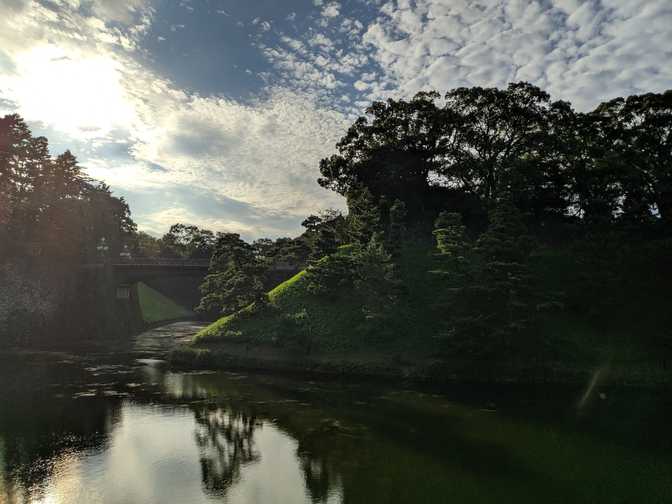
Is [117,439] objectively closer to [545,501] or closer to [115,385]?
[115,385]

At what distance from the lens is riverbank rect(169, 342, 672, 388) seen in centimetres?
3438

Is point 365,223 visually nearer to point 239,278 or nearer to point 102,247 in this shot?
point 239,278

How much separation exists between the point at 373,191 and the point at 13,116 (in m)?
63.6

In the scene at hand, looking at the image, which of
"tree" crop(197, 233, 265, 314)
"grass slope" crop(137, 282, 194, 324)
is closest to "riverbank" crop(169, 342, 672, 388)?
"tree" crop(197, 233, 265, 314)

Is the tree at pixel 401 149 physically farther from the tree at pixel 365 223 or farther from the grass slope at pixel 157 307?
the grass slope at pixel 157 307

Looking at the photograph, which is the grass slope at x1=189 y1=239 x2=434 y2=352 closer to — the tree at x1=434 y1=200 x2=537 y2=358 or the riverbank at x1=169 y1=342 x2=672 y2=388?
the riverbank at x1=169 y1=342 x2=672 y2=388

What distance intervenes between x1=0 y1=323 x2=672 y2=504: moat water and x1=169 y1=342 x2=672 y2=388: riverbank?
214cm

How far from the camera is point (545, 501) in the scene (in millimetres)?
15977

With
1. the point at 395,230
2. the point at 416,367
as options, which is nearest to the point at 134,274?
the point at 395,230

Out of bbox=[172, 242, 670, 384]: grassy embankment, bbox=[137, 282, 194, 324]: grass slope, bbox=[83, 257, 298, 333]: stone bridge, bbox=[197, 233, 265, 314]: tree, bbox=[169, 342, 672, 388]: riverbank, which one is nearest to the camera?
bbox=[169, 342, 672, 388]: riverbank

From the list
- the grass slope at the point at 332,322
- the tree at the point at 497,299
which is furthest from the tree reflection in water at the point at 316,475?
the grass slope at the point at 332,322

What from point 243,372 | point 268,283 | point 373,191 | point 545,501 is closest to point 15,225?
point 268,283

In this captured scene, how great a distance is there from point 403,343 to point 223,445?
72.2 feet

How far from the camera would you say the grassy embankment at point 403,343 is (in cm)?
3541
